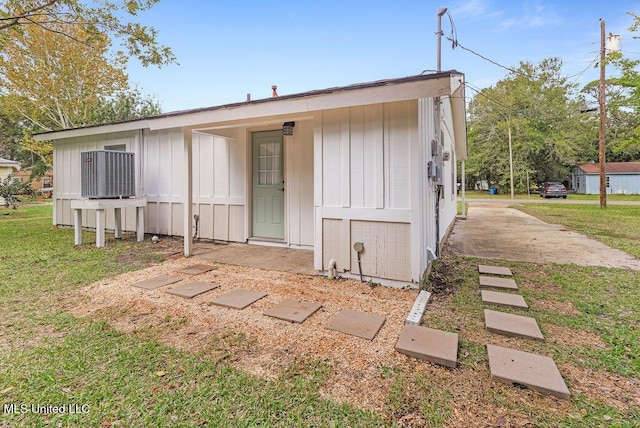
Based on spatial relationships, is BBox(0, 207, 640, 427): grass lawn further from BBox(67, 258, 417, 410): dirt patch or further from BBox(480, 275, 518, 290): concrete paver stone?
BBox(480, 275, 518, 290): concrete paver stone

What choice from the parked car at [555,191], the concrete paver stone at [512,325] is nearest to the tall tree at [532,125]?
the parked car at [555,191]

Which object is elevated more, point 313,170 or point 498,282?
point 313,170

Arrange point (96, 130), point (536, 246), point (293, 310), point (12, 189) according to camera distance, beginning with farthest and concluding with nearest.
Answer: point (12, 189), point (96, 130), point (536, 246), point (293, 310)

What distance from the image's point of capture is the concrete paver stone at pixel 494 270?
162 inches

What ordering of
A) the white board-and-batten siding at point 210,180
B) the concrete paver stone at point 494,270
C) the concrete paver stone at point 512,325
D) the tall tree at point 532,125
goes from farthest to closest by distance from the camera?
the tall tree at point 532,125
the white board-and-batten siding at point 210,180
the concrete paver stone at point 494,270
the concrete paver stone at point 512,325

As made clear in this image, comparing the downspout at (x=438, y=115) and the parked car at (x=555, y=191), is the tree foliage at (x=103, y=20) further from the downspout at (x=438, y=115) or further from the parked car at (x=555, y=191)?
the parked car at (x=555, y=191)

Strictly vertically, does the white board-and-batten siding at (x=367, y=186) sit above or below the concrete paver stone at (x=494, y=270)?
above

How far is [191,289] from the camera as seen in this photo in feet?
11.4

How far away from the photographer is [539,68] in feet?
93.4

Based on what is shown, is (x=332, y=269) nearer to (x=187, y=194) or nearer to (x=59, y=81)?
(x=187, y=194)

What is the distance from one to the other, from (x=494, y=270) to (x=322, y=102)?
3265mm

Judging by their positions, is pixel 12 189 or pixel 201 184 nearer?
pixel 201 184

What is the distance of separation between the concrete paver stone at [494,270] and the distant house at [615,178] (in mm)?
32032

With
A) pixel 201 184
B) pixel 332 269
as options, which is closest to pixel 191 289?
pixel 332 269
